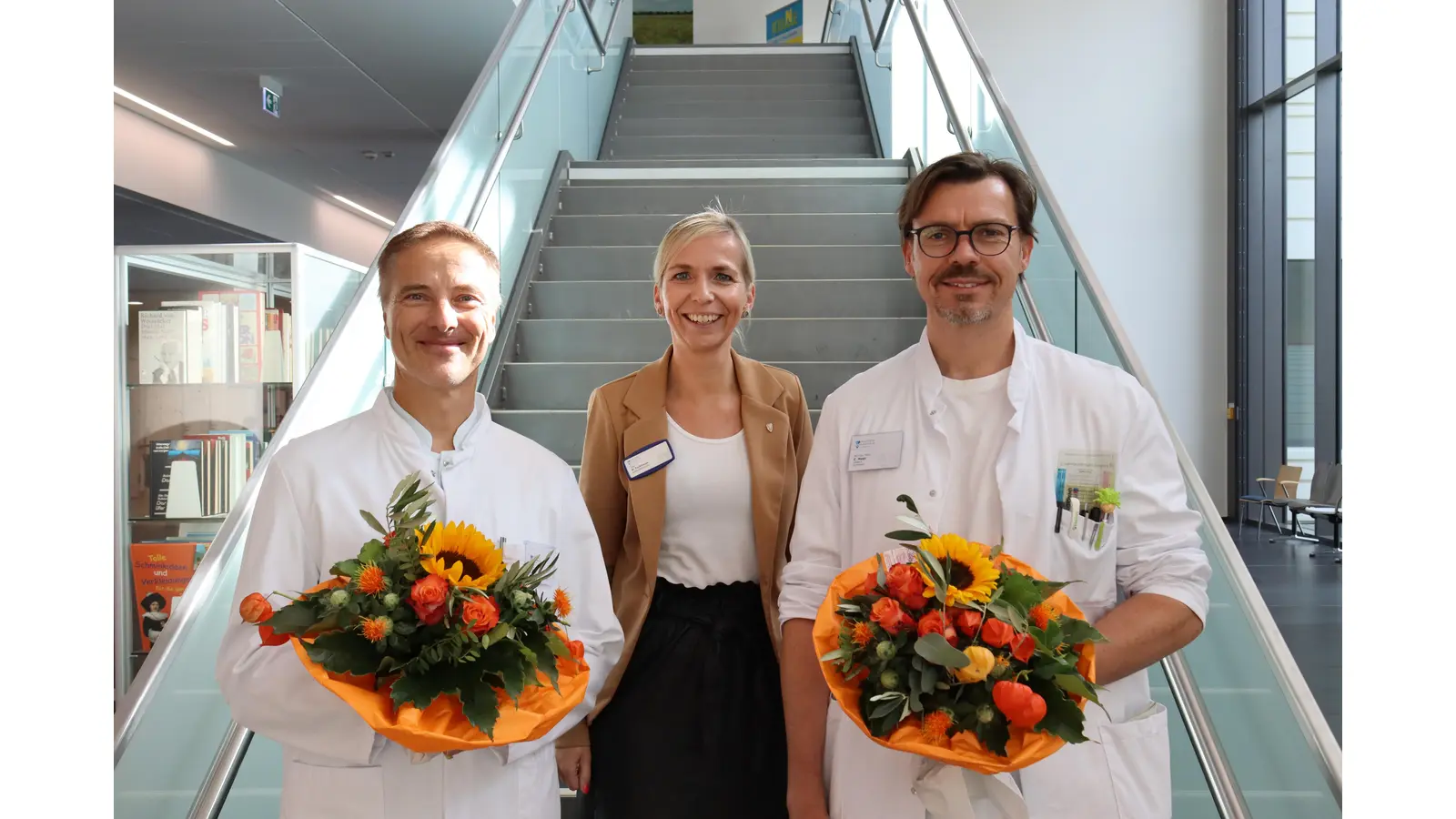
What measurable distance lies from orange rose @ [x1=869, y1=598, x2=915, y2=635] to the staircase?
3143 millimetres

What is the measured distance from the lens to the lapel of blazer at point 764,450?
2256mm

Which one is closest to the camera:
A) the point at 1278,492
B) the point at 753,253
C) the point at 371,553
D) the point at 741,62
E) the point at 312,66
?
the point at 371,553

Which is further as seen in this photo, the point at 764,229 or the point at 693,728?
the point at 764,229

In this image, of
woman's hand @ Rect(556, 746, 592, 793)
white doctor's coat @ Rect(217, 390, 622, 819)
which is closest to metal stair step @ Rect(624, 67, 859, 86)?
woman's hand @ Rect(556, 746, 592, 793)

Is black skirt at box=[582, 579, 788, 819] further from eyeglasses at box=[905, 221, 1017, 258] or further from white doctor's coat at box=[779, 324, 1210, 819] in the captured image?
eyeglasses at box=[905, 221, 1017, 258]

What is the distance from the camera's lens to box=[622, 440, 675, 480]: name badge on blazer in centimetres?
225

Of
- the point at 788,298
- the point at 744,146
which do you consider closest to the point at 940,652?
the point at 788,298

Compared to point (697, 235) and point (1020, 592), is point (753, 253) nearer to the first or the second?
point (697, 235)

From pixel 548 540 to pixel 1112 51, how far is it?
40.9 feet

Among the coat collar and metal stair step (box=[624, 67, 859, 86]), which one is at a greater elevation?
metal stair step (box=[624, 67, 859, 86])

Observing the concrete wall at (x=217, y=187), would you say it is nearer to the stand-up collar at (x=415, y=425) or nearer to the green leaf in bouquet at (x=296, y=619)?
the stand-up collar at (x=415, y=425)

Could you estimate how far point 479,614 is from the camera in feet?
4.08

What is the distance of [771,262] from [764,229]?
0.41 m
